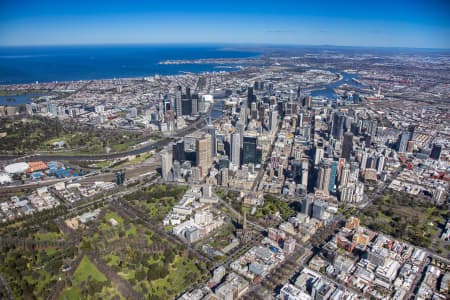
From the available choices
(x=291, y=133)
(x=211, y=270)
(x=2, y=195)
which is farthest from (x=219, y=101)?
(x=211, y=270)

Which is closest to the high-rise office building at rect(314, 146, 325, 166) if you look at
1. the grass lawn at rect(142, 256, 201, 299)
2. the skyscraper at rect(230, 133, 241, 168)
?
the skyscraper at rect(230, 133, 241, 168)

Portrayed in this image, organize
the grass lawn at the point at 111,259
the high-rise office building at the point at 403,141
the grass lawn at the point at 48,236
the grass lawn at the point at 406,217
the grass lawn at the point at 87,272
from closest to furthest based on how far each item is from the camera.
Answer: the grass lawn at the point at 87,272 → the grass lawn at the point at 111,259 → the grass lawn at the point at 48,236 → the grass lawn at the point at 406,217 → the high-rise office building at the point at 403,141

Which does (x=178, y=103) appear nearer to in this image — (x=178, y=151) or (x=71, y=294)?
(x=178, y=151)

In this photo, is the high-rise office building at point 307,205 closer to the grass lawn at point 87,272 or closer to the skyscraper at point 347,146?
the skyscraper at point 347,146

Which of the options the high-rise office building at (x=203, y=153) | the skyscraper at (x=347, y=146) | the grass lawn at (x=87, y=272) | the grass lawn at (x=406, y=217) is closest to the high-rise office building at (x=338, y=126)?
the skyscraper at (x=347, y=146)

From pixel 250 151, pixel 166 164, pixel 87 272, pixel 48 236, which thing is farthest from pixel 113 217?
pixel 250 151

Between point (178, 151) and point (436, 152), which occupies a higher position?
point (178, 151)

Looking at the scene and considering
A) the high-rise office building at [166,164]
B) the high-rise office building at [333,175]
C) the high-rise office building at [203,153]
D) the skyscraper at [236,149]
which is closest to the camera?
the high-rise office building at [333,175]
